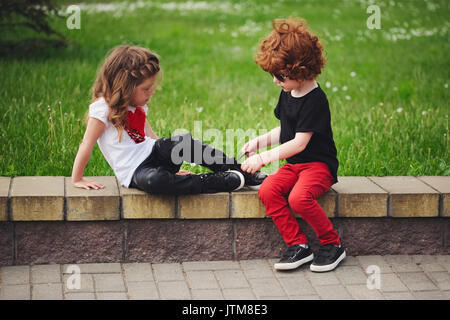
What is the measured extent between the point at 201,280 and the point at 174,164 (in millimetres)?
649

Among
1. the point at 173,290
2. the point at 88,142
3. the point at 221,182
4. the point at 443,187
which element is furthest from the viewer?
the point at 443,187

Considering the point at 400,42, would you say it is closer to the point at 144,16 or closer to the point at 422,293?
the point at 144,16

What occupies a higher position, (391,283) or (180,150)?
(180,150)

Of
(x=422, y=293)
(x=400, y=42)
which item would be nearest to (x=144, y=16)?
(x=400, y=42)

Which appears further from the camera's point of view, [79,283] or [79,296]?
[79,283]

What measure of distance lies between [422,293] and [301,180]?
82 cm

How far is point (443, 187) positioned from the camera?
11.4 feet

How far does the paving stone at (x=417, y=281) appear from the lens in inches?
120

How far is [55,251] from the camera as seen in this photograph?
3242 millimetres

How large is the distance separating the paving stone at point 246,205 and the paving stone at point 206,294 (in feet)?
1.56

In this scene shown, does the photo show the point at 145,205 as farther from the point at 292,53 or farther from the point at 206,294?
the point at 292,53

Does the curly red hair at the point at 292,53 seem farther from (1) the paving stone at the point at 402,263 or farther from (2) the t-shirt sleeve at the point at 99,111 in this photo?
(1) the paving stone at the point at 402,263

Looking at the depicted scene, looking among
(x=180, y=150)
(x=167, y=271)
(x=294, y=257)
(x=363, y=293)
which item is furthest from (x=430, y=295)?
(x=180, y=150)
